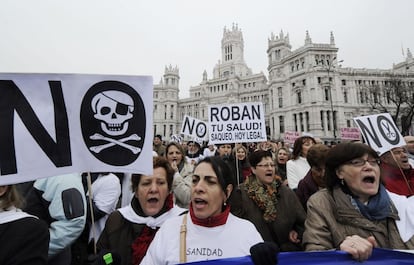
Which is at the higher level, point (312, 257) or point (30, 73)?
point (30, 73)

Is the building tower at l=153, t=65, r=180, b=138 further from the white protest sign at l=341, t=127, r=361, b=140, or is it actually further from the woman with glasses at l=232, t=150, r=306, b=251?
the woman with glasses at l=232, t=150, r=306, b=251

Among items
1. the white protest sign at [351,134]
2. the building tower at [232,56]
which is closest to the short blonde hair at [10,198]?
the white protest sign at [351,134]

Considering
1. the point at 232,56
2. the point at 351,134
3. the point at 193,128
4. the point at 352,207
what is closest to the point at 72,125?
the point at 352,207

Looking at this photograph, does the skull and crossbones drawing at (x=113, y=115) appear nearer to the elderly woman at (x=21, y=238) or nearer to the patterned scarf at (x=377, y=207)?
the elderly woman at (x=21, y=238)

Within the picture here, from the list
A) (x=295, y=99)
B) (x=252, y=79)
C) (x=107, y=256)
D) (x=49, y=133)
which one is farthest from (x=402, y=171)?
(x=252, y=79)

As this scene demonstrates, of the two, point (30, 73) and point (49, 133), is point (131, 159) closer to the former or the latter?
point (49, 133)

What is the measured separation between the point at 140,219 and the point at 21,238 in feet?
3.18

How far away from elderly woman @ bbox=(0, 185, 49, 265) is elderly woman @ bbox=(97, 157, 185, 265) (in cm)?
67

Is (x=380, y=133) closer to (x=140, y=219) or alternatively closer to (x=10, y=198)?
(x=140, y=219)

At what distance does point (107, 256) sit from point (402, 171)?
13.0 feet

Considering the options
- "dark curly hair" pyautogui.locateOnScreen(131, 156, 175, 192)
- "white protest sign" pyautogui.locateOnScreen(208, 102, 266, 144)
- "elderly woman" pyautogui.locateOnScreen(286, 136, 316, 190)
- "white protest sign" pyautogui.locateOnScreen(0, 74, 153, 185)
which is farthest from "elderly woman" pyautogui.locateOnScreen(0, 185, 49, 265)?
"white protest sign" pyautogui.locateOnScreen(208, 102, 266, 144)

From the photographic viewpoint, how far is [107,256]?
4.88 feet

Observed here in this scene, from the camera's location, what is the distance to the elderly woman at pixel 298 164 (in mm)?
4273

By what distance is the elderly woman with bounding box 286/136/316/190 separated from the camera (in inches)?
168
